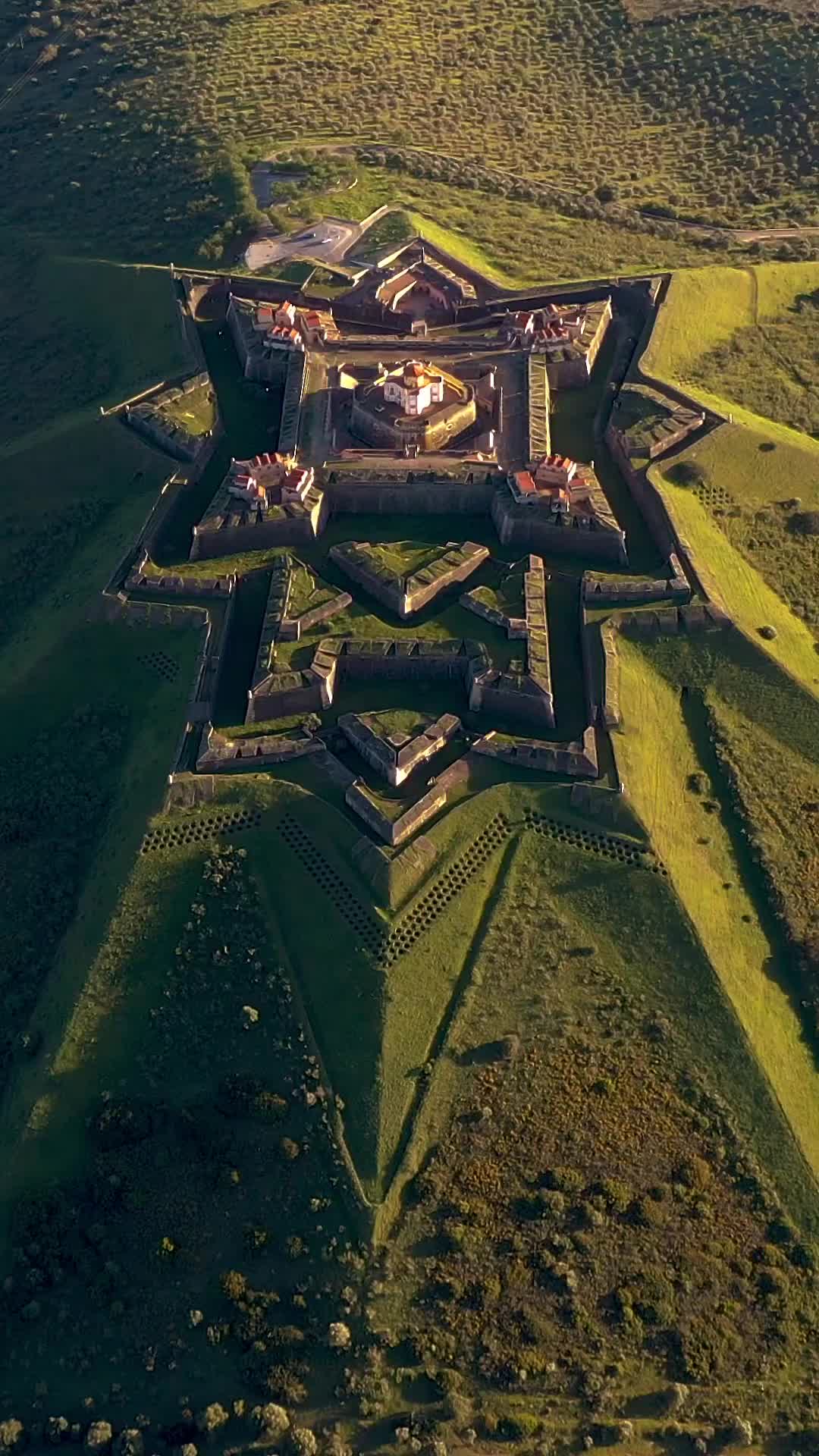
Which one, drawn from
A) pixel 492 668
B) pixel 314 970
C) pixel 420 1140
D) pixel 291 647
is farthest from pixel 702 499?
pixel 420 1140

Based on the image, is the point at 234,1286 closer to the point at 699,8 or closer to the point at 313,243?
the point at 313,243

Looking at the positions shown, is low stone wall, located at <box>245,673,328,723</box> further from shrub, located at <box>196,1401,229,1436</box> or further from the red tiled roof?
shrub, located at <box>196,1401,229,1436</box>

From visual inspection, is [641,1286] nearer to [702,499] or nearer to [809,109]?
[702,499]

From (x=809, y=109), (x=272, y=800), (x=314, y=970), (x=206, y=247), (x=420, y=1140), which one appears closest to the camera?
(x=420, y=1140)

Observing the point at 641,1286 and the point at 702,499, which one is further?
the point at 702,499

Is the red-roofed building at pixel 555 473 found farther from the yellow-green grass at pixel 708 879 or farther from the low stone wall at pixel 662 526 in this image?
the yellow-green grass at pixel 708 879

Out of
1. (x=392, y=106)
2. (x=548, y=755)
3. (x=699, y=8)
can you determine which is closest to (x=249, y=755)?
(x=548, y=755)

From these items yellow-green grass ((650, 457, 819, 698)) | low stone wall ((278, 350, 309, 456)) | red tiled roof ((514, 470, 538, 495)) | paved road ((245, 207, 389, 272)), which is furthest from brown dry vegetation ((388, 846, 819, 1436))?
paved road ((245, 207, 389, 272))
